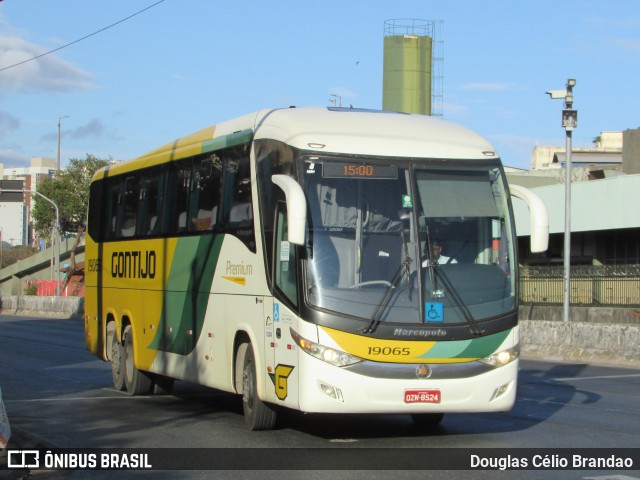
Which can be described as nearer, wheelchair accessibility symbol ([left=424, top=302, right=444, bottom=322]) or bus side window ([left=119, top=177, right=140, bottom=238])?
wheelchair accessibility symbol ([left=424, top=302, right=444, bottom=322])

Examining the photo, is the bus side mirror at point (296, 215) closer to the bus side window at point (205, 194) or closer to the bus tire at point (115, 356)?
the bus side window at point (205, 194)

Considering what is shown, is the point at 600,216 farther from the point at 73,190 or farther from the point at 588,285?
the point at 73,190

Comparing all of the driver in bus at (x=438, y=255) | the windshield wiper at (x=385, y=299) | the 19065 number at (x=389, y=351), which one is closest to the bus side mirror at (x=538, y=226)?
the driver in bus at (x=438, y=255)

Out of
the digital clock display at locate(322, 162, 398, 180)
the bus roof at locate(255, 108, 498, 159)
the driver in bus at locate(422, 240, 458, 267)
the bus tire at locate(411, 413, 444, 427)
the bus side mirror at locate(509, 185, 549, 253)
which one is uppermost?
the bus roof at locate(255, 108, 498, 159)

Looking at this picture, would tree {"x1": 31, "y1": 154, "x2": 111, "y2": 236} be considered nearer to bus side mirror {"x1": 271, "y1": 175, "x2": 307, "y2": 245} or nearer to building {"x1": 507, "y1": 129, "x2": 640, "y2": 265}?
building {"x1": 507, "y1": 129, "x2": 640, "y2": 265}

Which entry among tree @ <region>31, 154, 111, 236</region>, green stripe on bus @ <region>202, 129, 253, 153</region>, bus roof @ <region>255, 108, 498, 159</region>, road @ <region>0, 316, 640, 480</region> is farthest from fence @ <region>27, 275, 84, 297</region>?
bus roof @ <region>255, 108, 498, 159</region>

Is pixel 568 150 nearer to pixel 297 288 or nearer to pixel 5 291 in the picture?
pixel 297 288

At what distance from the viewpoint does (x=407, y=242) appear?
1045 centimetres

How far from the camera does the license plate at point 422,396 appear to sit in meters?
10.1

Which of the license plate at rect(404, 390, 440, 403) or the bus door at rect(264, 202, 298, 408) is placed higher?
the bus door at rect(264, 202, 298, 408)

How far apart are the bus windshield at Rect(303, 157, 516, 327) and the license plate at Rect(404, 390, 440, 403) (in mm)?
711

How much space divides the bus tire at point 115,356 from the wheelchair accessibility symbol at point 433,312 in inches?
305

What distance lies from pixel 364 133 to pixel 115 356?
25.3 feet

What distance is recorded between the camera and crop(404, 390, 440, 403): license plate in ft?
33.2
